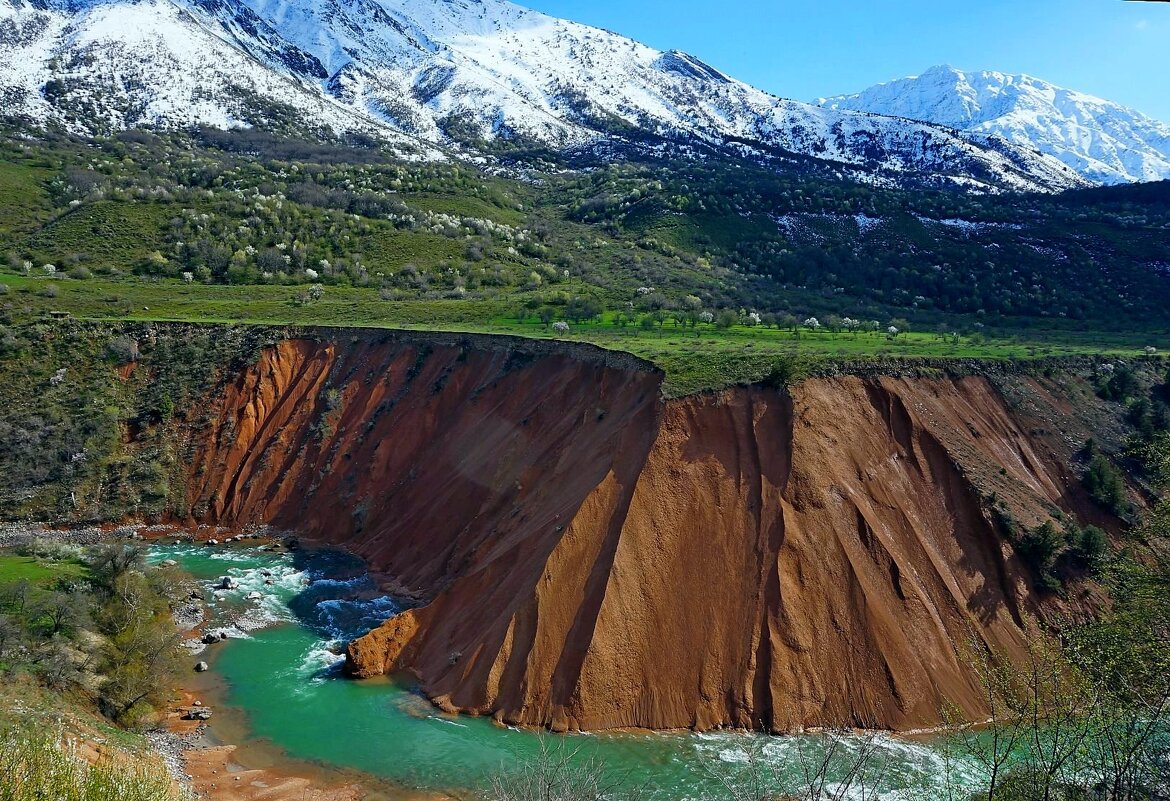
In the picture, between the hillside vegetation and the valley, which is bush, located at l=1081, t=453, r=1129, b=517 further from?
the hillside vegetation

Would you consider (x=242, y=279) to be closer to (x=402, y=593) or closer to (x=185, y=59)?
(x=402, y=593)

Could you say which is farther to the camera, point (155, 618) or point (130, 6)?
point (130, 6)

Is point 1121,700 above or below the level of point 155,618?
above

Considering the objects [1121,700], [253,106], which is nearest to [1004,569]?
[1121,700]

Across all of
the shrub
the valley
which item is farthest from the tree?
the shrub

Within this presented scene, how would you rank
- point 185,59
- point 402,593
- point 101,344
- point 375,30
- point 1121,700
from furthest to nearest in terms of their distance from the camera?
point 375,30 → point 185,59 → point 101,344 → point 402,593 → point 1121,700

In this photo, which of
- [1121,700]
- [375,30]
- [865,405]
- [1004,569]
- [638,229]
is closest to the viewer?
[1121,700]

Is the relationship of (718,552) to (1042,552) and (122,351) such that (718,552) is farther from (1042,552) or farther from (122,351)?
(122,351)

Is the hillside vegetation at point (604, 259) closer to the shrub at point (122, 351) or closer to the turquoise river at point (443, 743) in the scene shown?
the shrub at point (122, 351)
